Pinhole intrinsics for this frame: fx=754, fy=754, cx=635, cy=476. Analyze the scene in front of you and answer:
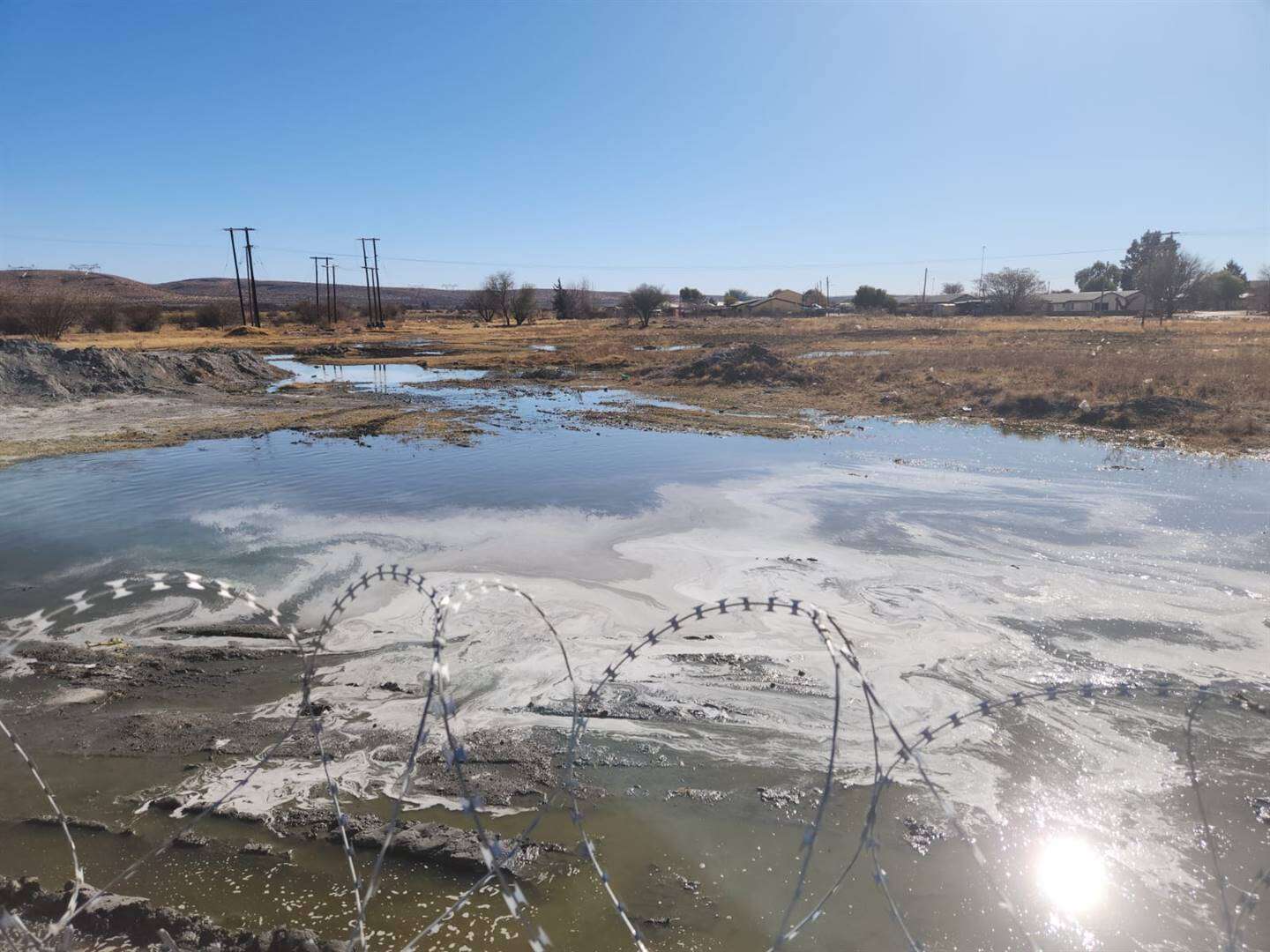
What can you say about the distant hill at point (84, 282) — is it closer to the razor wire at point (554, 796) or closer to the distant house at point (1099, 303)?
the distant house at point (1099, 303)

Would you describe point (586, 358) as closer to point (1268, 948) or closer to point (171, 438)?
point (171, 438)

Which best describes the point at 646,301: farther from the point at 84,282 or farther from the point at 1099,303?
the point at 84,282

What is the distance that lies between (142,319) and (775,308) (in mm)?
79336

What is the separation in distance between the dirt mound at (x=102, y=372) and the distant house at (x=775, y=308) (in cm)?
7930

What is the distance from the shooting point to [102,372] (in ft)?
93.7

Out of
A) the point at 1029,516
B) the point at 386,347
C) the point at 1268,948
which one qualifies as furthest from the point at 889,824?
the point at 386,347

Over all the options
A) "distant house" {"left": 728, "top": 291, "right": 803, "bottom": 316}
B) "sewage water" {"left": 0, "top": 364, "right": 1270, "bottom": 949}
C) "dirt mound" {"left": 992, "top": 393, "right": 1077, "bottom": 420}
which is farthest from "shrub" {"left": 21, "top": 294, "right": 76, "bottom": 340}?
"distant house" {"left": 728, "top": 291, "right": 803, "bottom": 316}

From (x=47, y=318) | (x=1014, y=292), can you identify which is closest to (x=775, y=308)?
(x=1014, y=292)

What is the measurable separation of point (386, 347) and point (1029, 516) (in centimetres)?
4706

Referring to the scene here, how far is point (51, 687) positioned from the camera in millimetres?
7473

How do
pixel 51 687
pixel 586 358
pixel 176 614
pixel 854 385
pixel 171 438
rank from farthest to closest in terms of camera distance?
1. pixel 586 358
2. pixel 854 385
3. pixel 171 438
4. pixel 176 614
5. pixel 51 687

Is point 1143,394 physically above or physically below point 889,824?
above

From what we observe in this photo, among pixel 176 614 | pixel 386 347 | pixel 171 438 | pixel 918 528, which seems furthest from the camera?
pixel 386 347

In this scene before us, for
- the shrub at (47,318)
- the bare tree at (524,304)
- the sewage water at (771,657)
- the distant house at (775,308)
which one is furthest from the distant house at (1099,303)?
the shrub at (47,318)
